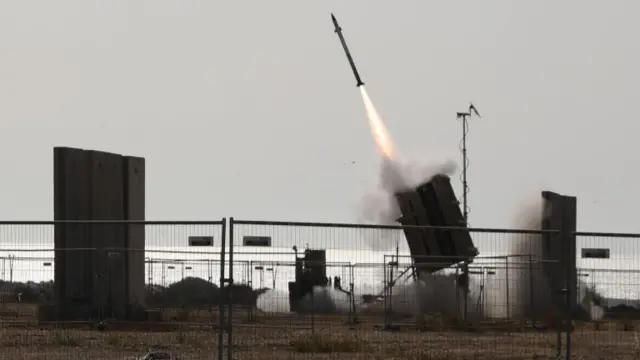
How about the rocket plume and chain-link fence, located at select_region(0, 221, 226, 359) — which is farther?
the rocket plume

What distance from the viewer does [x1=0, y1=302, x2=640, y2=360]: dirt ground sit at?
22.6 metres

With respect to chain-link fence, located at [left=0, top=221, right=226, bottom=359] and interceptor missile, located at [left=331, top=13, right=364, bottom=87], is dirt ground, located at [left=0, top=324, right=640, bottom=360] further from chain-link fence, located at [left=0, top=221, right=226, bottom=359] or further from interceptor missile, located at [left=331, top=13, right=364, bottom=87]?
interceptor missile, located at [left=331, top=13, right=364, bottom=87]

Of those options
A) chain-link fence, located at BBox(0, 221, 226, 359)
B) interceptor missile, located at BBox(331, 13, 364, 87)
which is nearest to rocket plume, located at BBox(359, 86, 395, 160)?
interceptor missile, located at BBox(331, 13, 364, 87)

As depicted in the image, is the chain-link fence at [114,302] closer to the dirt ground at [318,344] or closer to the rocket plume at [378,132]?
the dirt ground at [318,344]

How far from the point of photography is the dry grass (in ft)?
74.3

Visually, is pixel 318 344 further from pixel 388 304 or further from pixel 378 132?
pixel 378 132

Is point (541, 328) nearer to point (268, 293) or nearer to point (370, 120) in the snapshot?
point (268, 293)

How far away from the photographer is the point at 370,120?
39.2m

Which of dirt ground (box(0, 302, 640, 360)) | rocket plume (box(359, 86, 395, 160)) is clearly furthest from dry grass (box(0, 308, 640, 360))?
rocket plume (box(359, 86, 395, 160))

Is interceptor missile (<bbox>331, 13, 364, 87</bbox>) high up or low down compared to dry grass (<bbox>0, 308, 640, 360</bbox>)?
up

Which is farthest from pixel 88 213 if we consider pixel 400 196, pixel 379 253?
pixel 379 253

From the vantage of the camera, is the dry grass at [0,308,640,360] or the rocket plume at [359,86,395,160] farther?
the rocket plume at [359,86,395,160]

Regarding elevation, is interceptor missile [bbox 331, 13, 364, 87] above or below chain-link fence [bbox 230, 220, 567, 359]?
above

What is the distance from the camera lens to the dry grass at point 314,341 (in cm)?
2266
